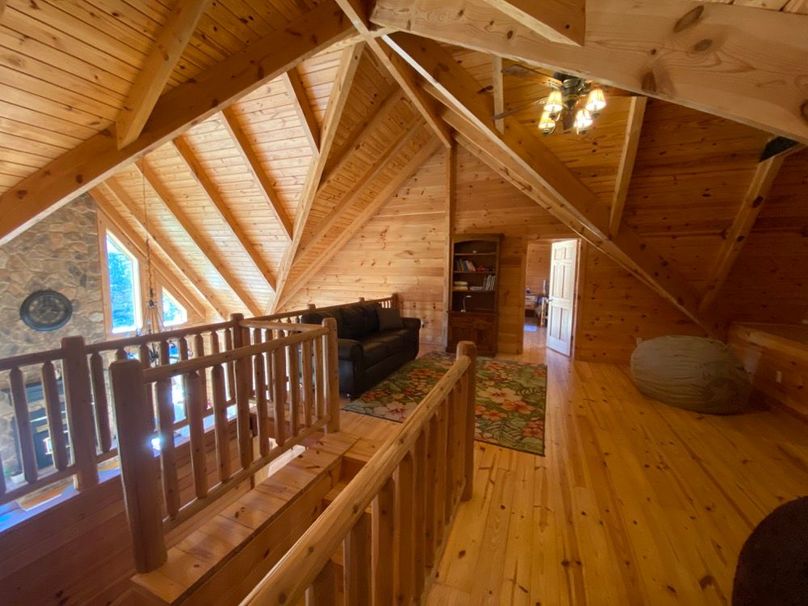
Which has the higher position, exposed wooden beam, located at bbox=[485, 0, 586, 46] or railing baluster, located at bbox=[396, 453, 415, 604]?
exposed wooden beam, located at bbox=[485, 0, 586, 46]

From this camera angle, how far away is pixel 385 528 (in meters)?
0.92

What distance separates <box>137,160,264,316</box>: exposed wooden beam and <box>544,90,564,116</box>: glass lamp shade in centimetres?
462

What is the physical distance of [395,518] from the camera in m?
1.15

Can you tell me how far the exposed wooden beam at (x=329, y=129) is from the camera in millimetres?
2762

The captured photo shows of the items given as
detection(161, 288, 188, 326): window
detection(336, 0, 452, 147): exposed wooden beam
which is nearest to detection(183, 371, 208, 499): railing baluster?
detection(336, 0, 452, 147): exposed wooden beam

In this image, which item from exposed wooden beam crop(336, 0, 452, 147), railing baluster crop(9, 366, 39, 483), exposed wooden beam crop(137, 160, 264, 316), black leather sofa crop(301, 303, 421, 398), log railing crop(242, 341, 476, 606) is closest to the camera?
log railing crop(242, 341, 476, 606)

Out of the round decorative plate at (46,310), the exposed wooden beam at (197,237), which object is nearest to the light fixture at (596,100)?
the exposed wooden beam at (197,237)

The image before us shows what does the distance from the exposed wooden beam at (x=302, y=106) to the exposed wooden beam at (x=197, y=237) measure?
235cm

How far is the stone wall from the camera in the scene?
3.86 meters

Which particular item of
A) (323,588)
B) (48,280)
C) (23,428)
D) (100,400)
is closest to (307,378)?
(100,400)

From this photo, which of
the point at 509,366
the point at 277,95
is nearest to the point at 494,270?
the point at 509,366

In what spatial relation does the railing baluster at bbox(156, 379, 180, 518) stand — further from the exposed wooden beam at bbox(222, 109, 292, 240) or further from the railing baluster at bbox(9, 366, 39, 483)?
the exposed wooden beam at bbox(222, 109, 292, 240)

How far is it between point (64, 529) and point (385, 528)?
2135 millimetres

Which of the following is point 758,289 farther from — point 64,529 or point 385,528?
point 64,529
